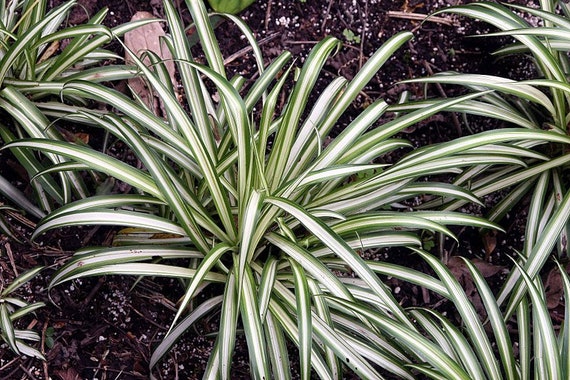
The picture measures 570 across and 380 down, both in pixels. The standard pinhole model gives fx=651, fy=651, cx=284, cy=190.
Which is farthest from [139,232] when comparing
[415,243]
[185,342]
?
[415,243]

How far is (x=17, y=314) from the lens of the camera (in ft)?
5.81

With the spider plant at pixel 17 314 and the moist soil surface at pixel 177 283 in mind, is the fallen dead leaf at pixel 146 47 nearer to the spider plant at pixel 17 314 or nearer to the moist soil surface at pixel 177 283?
the moist soil surface at pixel 177 283

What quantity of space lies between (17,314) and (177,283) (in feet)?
1.51

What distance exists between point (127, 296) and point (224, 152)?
0.54 metres

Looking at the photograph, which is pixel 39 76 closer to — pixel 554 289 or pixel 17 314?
pixel 17 314

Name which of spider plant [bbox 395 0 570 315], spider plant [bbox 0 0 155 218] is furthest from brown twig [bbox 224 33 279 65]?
spider plant [bbox 395 0 570 315]

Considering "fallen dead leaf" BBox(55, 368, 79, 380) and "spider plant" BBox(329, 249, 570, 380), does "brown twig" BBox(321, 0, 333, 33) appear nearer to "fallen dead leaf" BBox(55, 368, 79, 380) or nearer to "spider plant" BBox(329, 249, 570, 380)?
"spider plant" BBox(329, 249, 570, 380)

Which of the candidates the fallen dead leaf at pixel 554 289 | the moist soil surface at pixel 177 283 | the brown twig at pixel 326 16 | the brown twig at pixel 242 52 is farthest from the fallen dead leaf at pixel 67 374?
the fallen dead leaf at pixel 554 289

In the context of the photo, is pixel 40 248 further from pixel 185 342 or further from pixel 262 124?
pixel 262 124

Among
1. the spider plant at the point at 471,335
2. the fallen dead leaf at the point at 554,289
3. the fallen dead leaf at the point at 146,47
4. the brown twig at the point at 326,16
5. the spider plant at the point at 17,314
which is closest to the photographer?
the spider plant at the point at 471,335

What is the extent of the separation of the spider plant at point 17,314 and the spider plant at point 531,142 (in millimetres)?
1187

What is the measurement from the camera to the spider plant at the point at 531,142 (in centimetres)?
187

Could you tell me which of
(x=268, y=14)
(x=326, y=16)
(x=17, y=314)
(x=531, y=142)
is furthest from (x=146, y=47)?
Result: (x=531, y=142)

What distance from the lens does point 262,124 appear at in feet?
5.36
